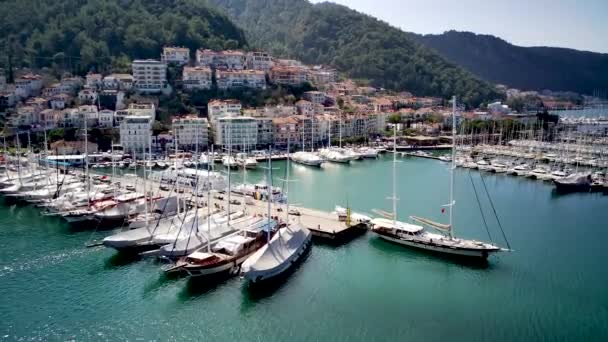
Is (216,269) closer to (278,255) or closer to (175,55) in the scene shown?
(278,255)

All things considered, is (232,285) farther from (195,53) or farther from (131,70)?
(195,53)

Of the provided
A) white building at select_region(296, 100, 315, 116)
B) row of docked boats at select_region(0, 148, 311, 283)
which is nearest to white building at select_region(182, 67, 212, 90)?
white building at select_region(296, 100, 315, 116)

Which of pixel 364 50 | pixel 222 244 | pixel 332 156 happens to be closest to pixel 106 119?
pixel 332 156

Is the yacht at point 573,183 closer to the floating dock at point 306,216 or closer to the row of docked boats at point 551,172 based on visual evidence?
the row of docked boats at point 551,172

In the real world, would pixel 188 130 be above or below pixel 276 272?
above

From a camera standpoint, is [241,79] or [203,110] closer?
[203,110]

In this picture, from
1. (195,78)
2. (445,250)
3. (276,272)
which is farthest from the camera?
(195,78)

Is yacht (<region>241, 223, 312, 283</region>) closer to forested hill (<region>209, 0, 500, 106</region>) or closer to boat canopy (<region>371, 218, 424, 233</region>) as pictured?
boat canopy (<region>371, 218, 424, 233</region>)
